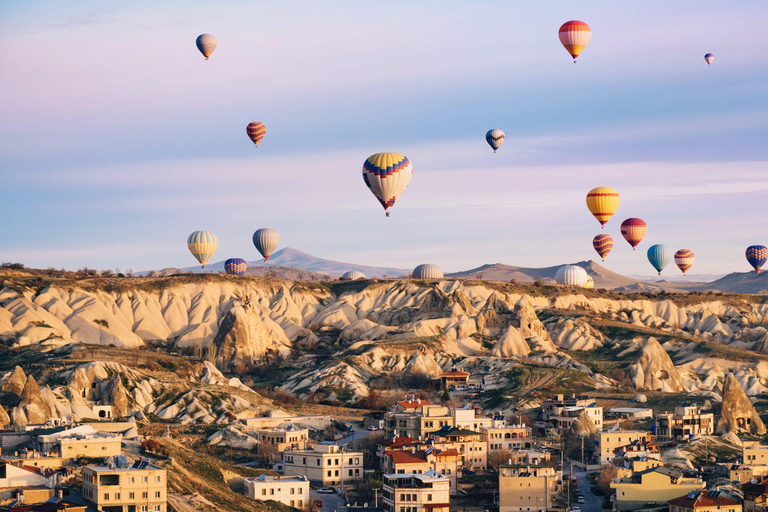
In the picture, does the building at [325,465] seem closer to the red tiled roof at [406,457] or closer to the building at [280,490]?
the red tiled roof at [406,457]

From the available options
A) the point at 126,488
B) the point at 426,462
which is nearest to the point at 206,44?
the point at 426,462

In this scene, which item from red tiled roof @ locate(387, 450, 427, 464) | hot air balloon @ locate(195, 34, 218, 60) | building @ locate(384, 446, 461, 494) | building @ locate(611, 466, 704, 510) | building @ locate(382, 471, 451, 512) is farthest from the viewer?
hot air balloon @ locate(195, 34, 218, 60)

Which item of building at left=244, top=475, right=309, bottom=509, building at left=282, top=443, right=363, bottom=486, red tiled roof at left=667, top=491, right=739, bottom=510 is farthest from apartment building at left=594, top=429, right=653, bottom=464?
building at left=244, top=475, right=309, bottom=509

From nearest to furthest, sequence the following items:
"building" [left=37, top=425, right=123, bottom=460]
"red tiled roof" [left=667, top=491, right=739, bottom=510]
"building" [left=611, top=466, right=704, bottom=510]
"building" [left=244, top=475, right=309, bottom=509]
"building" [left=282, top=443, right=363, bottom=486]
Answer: "building" [left=37, top=425, right=123, bottom=460]
"red tiled roof" [left=667, top=491, right=739, bottom=510]
"building" [left=244, top=475, right=309, bottom=509]
"building" [left=611, top=466, right=704, bottom=510]
"building" [left=282, top=443, right=363, bottom=486]

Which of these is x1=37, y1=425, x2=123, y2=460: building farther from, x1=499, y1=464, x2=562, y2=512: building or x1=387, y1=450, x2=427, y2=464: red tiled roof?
x1=499, y1=464, x2=562, y2=512: building

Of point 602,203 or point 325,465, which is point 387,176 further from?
point 325,465

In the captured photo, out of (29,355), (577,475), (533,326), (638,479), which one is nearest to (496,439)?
(577,475)
